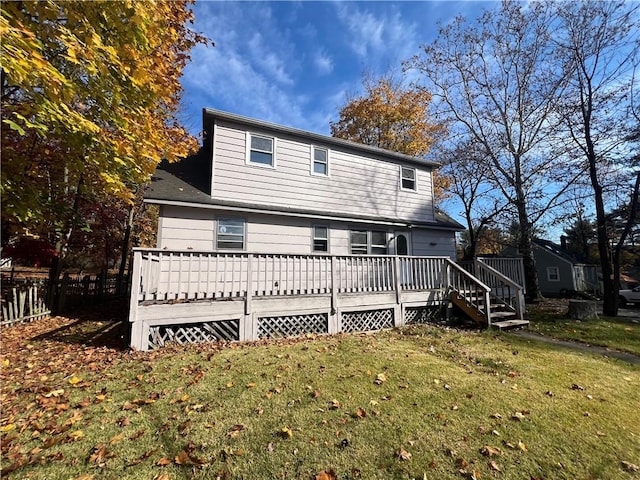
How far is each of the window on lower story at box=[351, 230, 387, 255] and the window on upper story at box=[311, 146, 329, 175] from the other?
8.60 feet

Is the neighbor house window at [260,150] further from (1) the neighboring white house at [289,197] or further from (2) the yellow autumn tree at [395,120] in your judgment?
(2) the yellow autumn tree at [395,120]

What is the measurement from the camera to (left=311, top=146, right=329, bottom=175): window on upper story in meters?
11.6

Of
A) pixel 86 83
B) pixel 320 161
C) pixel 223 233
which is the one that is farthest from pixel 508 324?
pixel 86 83

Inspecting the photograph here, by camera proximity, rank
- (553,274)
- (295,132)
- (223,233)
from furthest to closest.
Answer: (553,274) < (295,132) < (223,233)

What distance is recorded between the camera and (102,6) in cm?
518

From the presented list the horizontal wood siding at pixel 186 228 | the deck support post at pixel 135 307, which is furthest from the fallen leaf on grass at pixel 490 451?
the horizontal wood siding at pixel 186 228

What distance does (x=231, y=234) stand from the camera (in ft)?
32.0

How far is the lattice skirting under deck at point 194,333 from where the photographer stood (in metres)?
6.14

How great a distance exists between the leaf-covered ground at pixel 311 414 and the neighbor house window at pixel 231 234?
4.05m

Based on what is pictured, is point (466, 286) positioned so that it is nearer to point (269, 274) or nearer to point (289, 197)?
point (269, 274)

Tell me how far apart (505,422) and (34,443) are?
5095 mm

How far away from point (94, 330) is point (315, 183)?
8.00m

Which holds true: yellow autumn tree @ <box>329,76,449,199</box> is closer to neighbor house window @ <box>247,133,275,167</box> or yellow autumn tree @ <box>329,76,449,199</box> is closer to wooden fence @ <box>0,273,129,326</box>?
neighbor house window @ <box>247,133,275,167</box>

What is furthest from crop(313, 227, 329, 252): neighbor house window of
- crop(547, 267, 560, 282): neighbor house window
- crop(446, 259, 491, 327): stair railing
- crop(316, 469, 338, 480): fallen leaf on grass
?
crop(547, 267, 560, 282): neighbor house window
